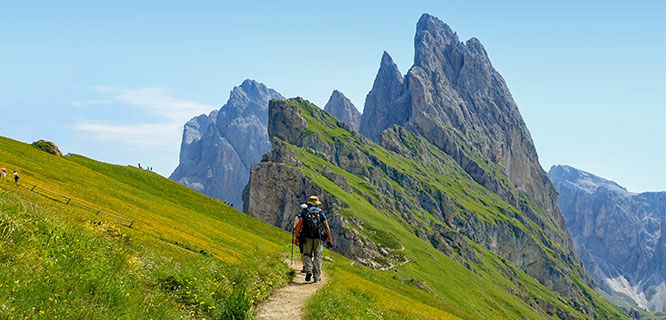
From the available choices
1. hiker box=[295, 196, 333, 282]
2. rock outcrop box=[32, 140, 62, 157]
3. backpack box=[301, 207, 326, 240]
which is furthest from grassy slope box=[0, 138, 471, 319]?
rock outcrop box=[32, 140, 62, 157]

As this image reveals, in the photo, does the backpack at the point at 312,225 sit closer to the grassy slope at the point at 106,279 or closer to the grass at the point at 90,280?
the grassy slope at the point at 106,279

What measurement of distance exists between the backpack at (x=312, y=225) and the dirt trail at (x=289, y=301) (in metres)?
2.55

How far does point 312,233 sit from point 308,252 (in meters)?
1.20

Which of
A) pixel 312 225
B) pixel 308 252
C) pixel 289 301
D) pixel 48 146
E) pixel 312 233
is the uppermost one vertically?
pixel 48 146

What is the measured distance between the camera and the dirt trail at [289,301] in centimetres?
1574

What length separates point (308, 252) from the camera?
21781 millimetres

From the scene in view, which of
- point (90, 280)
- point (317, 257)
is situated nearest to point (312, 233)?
point (317, 257)

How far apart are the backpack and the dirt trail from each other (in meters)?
2.55

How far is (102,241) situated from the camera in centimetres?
1454

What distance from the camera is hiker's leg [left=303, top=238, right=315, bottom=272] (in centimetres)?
2158

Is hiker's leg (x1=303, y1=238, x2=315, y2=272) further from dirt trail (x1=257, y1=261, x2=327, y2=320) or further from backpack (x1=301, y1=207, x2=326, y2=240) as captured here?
dirt trail (x1=257, y1=261, x2=327, y2=320)

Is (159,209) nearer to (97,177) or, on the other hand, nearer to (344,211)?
(97,177)

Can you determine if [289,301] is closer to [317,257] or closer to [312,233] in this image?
[312,233]

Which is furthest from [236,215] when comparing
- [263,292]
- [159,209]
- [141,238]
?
[263,292]
